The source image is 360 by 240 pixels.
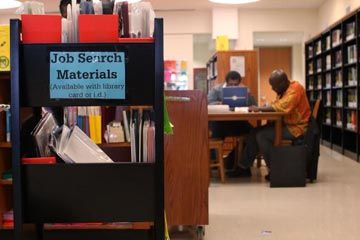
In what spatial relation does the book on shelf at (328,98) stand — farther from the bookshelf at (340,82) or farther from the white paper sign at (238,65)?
the white paper sign at (238,65)

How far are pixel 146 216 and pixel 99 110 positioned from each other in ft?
4.22

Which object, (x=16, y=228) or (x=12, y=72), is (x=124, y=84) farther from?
(x=16, y=228)

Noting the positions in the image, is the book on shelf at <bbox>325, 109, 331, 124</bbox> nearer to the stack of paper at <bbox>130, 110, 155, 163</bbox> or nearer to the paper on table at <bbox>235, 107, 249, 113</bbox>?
the paper on table at <bbox>235, 107, 249, 113</bbox>

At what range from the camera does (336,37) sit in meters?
8.30

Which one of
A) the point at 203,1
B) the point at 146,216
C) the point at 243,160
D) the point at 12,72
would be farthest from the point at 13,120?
the point at 203,1

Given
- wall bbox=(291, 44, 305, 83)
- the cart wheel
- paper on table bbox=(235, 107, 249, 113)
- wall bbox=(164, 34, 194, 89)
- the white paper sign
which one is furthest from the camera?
wall bbox=(291, 44, 305, 83)

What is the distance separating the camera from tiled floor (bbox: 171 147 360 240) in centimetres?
345

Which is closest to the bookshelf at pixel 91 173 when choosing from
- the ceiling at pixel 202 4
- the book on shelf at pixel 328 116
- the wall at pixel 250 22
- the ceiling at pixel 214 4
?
the book on shelf at pixel 328 116

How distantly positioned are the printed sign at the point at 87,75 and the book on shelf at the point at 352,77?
6.24m

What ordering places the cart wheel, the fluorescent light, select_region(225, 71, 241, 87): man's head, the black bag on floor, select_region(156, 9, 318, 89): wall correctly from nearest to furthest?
the cart wheel < the black bag on floor < select_region(225, 71, 241, 87): man's head < the fluorescent light < select_region(156, 9, 318, 89): wall

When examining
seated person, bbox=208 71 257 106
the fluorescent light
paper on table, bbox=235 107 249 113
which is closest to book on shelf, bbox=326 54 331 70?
seated person, bbox=208 71 257 106

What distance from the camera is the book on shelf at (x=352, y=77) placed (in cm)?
728

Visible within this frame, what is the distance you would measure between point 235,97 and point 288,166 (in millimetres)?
1200

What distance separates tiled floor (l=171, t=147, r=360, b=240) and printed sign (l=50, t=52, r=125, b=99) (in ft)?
6.48
